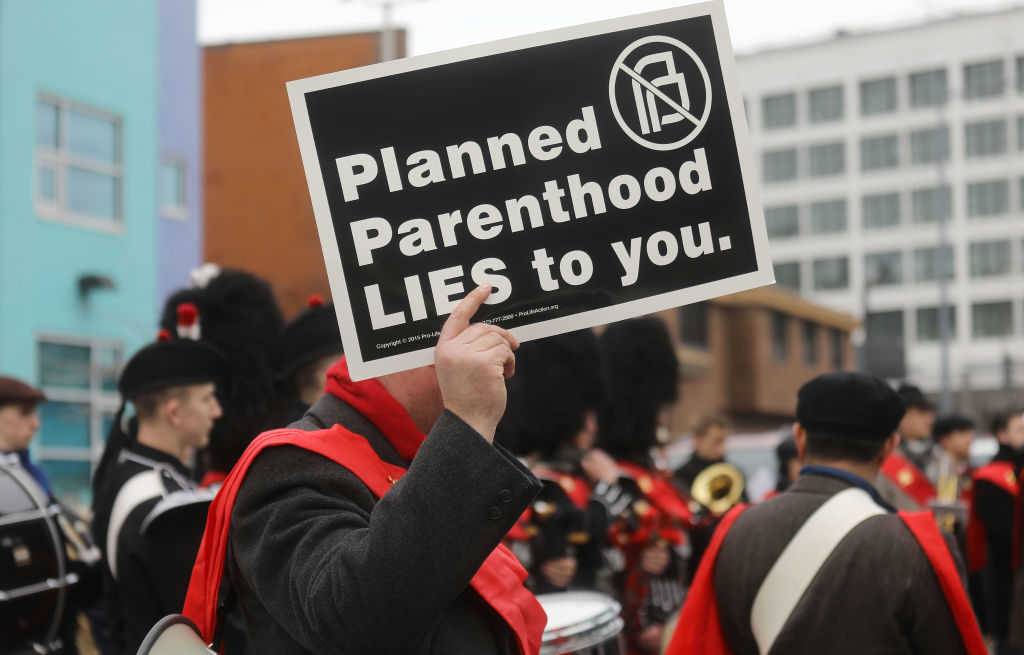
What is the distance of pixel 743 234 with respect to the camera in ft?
7.49

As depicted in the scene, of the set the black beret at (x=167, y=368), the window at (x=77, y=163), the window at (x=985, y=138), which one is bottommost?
the black beret at (x=167, y=368)

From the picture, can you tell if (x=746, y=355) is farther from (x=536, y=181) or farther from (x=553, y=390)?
(x=536, y=181)

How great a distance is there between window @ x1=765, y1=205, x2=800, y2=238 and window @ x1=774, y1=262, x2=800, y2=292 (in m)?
1.56

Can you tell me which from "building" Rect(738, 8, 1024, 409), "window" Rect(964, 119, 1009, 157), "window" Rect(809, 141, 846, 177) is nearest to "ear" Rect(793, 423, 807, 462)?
"building" Rect(738, 8, 1024, 409)

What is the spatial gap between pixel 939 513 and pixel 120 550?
16.8ft

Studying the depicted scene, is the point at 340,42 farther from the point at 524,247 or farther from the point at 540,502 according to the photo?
the point at 524,247

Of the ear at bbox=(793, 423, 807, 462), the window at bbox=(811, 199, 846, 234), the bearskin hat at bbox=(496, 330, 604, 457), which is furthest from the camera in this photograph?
the window at bbox=(811, 199, 846, 234)

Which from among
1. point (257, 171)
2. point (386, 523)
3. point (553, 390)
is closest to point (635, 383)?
point (553, 390)

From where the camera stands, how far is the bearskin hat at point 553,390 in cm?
724

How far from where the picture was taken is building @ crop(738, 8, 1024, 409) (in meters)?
64.1

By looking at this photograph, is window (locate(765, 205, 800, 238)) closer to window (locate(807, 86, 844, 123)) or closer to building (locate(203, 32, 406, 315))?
window (locate(807, 86, 844, 123))

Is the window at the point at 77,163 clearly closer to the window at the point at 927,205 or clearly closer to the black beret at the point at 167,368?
the black beret at the point at 167,368

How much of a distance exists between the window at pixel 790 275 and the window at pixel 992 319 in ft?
29.2

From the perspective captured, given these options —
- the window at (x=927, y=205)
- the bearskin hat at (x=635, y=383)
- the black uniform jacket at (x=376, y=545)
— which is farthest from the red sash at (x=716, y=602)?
the window at (x=927, y=205)
